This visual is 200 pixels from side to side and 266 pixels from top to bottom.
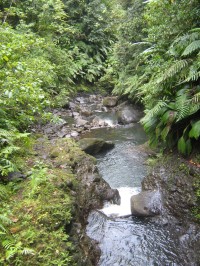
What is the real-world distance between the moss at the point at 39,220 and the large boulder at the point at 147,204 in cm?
146

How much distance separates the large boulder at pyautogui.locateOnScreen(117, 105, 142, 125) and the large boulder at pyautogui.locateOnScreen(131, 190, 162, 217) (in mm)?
6386

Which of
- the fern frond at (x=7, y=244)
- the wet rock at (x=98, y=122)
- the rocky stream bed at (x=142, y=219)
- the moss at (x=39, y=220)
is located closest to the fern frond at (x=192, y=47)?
the rocky stream bed at (x=142, y=219)

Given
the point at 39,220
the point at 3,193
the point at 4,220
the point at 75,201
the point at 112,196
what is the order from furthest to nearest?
the point at 112,196 < the point at 75,201 < the point at 3,193 < the point at 39,220 < the point at 4,220

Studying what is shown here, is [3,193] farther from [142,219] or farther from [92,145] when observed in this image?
[92,145]

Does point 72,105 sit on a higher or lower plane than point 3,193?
lower

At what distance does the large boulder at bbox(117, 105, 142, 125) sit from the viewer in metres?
11.5

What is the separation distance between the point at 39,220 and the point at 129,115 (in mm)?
9065

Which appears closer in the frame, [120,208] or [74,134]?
[120,208]

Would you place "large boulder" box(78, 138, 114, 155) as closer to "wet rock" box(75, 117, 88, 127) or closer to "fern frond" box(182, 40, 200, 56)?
"wet rock" box(75, 117, 88, 127)

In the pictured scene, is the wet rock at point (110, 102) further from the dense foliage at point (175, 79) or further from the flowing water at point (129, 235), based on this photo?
the flowing water at point (129, 235)

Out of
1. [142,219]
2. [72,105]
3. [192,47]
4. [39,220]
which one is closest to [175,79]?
[192,47]

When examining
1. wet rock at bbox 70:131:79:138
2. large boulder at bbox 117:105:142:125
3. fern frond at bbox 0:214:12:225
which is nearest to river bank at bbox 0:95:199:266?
fern frond at bbox 0:214:12:225

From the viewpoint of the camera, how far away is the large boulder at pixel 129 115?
11.5 meters

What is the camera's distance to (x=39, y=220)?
3.18m
